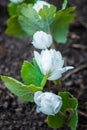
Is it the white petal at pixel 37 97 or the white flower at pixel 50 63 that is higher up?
the white flower at pixel 50 63

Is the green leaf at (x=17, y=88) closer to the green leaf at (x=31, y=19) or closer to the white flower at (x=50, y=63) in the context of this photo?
the white flower at (x=50, y=63)

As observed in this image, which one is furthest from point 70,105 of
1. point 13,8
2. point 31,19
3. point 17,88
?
point 13,8

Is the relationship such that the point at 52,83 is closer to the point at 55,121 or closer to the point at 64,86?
the point at 64,86

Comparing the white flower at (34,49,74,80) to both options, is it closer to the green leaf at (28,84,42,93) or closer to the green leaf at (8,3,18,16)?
the green leaf at (28,84,42,93)

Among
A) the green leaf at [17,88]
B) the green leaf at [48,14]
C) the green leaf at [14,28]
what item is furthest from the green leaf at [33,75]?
the green leaf at [14,28]

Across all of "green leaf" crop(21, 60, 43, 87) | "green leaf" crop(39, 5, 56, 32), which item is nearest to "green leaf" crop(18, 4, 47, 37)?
"green leaf" crop(39, 5, 56, 32)

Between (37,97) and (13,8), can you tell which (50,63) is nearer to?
(37,97)
